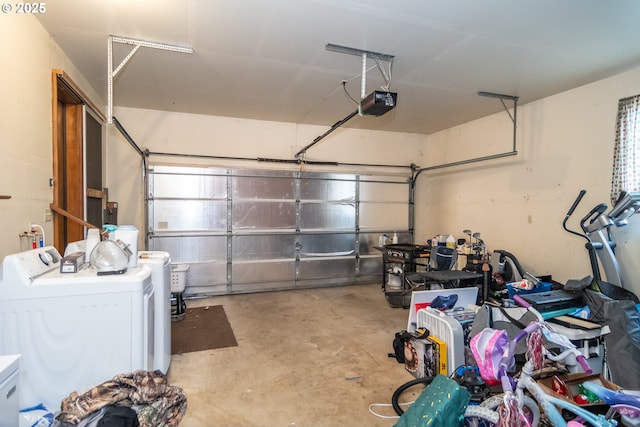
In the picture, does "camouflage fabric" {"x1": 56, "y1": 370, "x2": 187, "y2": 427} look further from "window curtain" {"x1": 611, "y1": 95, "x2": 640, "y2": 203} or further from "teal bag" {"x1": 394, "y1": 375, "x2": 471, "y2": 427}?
"window curtain" {"x1": 611, "y1": 95, "x2": 640, "y2": 203}

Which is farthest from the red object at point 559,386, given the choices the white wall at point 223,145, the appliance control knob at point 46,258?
the white wall at point 223,145

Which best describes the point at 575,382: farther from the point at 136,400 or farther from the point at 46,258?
the point at 46,258

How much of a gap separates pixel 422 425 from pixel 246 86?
144 inches

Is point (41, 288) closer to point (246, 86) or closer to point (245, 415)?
point (245, 415)

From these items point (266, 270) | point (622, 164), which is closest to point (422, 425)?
point (622, 164)

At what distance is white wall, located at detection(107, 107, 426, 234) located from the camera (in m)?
4.77

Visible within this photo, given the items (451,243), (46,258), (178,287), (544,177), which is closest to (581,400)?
(46,258)

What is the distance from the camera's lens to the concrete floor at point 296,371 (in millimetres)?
2178

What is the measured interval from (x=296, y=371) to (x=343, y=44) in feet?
9.22

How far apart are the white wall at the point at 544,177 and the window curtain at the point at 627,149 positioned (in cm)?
8

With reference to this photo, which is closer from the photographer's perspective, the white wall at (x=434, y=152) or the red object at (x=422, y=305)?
the white wall at (x=434, y=152)

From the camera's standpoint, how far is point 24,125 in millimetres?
2254

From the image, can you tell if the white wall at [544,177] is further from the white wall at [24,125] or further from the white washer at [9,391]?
the white wall at [24,125]

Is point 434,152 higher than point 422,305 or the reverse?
higher
